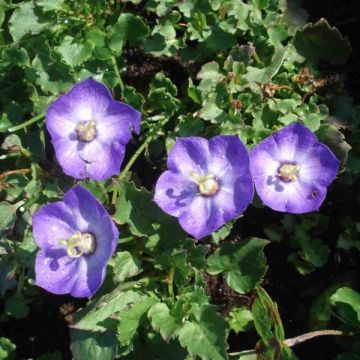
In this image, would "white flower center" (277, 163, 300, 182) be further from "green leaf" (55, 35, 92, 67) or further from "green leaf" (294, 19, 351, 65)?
"green leaf" (55, 35, 92, 67)

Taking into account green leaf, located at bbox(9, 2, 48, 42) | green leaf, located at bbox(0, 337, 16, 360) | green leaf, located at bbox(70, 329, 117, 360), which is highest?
green leaf, located at bbox(9, 2, 48, 42)

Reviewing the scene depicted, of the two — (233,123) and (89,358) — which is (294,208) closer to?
(233,123)

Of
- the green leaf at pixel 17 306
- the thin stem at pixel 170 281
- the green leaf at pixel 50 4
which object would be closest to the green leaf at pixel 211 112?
the thin stem at pixel 170 281

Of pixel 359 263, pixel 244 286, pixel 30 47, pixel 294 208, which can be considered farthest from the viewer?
pixel 359 263

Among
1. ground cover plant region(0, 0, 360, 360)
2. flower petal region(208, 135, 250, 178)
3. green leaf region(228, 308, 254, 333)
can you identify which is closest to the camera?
flower petal region(208, 135, 250, 178)

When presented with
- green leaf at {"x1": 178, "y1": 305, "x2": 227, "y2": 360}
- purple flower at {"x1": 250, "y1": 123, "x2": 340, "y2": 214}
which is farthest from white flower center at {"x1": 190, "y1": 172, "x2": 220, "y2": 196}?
green leaf at {"x1": 178, "y1": 305, "x2": 227, "y2": 360}

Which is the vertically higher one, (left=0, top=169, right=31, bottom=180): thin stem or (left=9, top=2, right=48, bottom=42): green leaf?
(left=9, top=2, right=48, bottom=42): green leaf

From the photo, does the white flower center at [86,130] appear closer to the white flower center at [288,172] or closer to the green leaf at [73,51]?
the green leaf at [73,51]

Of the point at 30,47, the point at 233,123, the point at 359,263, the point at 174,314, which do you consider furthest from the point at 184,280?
the point at 30,47
